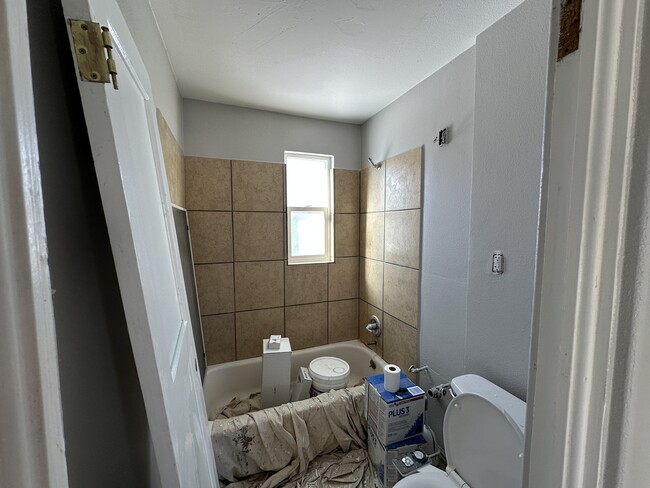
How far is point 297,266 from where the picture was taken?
7.79 ft

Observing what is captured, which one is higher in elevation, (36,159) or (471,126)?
(471,126)

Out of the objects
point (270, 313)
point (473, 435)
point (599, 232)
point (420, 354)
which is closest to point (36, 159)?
point (599, 232)

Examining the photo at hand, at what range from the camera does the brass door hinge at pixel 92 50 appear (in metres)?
0.47

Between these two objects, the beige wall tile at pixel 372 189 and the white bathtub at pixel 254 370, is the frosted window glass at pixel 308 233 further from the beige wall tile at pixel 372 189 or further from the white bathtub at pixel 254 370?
the white bathtub at pixel 254 370

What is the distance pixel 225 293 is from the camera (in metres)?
2.17

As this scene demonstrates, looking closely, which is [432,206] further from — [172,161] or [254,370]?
[254,370]

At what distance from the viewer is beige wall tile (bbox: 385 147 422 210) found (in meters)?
1.78

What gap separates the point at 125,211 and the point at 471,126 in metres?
1.51

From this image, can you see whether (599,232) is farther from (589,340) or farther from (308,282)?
(308,282)

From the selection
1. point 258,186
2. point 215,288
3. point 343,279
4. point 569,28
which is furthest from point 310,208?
point 569,28

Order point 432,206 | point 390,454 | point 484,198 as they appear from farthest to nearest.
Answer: point 432,206
point 390,454
point 484,198

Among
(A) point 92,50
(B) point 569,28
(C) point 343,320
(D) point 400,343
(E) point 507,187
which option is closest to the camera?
(B) point 569,28

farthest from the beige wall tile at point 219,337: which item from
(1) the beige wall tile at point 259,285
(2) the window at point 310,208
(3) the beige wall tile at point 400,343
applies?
(3) the beige wall tile at point 400,343

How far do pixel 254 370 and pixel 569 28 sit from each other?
245cm
